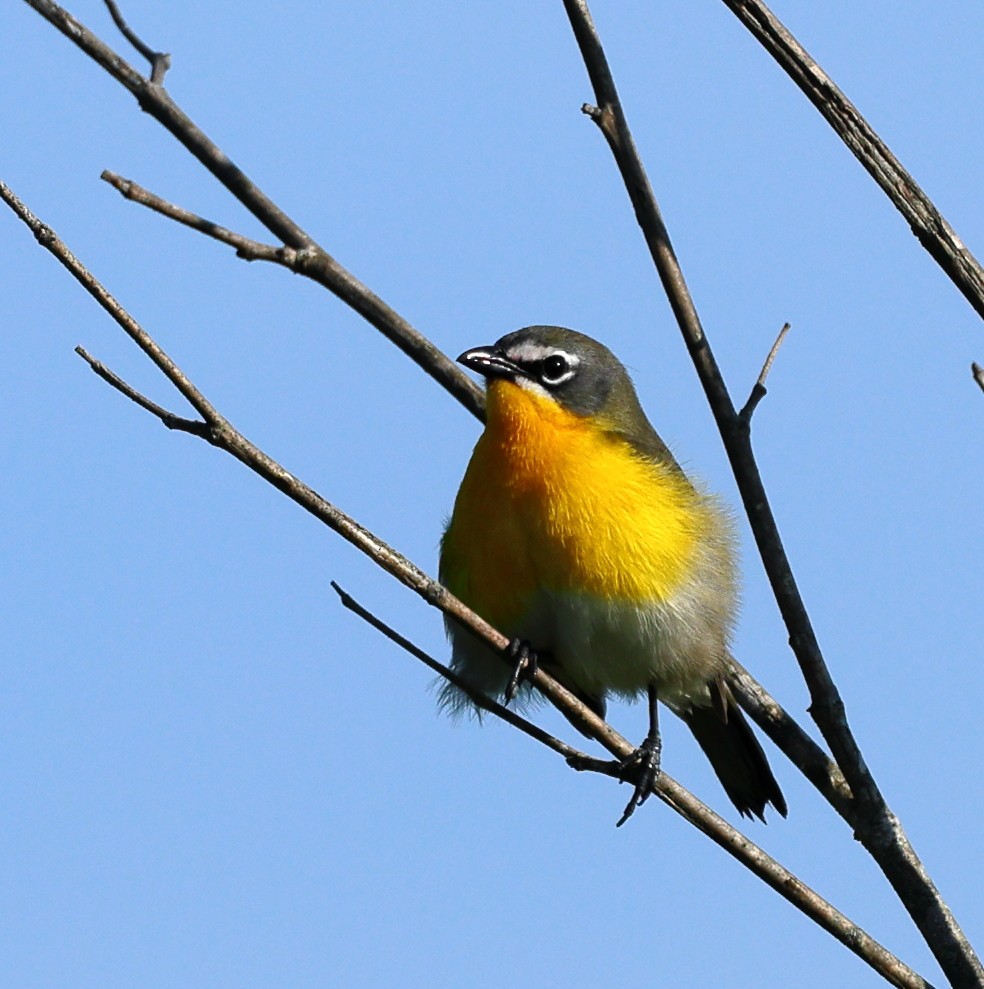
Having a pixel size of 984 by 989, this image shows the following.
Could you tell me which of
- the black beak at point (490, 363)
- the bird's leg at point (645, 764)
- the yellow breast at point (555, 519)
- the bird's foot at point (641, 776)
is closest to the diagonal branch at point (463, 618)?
the bird's leg at point (645, 764)

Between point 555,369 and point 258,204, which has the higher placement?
point 555,369

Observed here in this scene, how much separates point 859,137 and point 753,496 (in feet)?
4.21

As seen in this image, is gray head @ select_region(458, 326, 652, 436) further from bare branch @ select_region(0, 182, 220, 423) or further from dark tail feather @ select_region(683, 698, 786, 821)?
bare branch @ select_region(0, 182, 220, 423)

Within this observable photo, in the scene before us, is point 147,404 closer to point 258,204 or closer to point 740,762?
point 258,204

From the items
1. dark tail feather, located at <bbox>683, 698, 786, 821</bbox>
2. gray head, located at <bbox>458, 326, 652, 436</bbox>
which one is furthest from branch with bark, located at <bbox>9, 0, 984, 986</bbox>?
dark tail feather, located at <bbox>683, 698, 786, 821</bbox>

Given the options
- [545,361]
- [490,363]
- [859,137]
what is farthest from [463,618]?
[545,361]

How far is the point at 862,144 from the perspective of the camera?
449cm

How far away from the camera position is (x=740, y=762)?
26.8 ft

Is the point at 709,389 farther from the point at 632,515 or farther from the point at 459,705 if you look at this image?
the point at 459,705

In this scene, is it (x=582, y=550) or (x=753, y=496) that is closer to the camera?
(x=753, y=496)

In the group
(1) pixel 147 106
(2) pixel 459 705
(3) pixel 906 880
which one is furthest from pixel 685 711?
(1) pixel 147 106

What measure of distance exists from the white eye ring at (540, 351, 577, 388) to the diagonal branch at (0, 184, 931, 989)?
2.68 metres

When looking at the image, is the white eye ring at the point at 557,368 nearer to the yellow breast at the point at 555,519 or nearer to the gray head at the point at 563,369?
the gray head at the point at 563,369

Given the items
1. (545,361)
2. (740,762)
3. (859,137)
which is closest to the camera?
(859,137)
